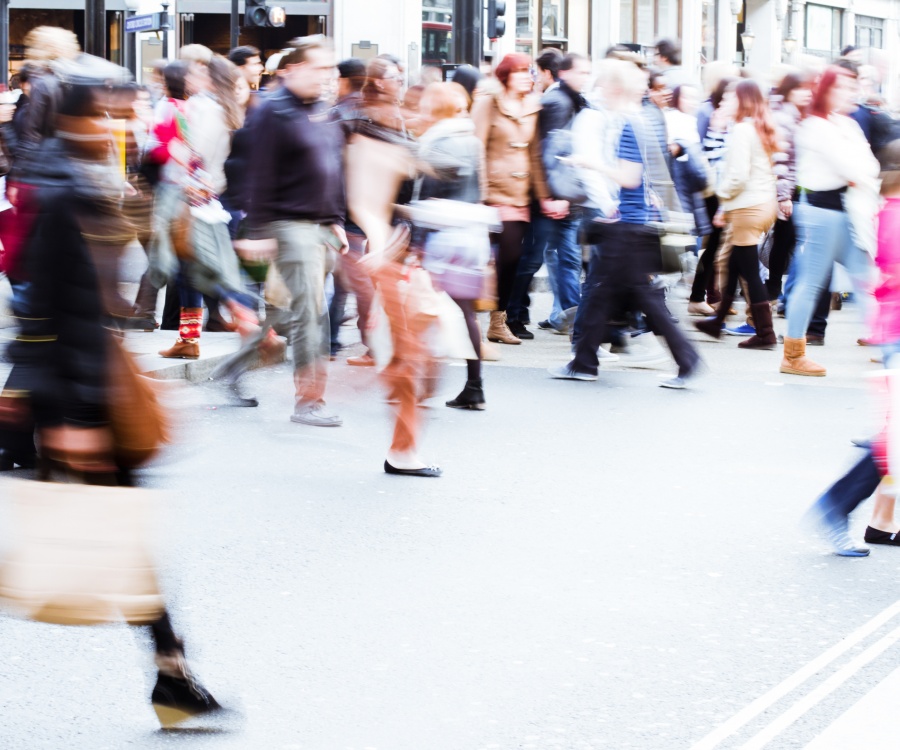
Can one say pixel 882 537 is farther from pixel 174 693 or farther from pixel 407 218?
pixel 174 693

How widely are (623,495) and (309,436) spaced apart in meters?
1.91

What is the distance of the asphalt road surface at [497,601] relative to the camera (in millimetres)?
4016

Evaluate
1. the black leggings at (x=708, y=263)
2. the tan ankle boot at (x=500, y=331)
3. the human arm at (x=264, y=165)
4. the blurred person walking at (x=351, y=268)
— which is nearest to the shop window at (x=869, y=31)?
the black leggings at (x=708, y=263)

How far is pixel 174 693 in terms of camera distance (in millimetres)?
3875

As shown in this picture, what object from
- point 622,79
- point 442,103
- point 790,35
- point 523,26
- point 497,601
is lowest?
point 497,601

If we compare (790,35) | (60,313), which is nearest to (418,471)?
(60,313)

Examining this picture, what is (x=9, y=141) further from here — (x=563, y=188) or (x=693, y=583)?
(x=693, y=583)

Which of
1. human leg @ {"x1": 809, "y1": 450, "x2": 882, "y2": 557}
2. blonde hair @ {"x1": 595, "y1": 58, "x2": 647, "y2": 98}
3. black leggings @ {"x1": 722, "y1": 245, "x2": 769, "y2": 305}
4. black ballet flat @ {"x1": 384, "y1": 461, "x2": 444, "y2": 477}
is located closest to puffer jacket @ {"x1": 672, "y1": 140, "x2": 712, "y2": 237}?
black leggings @ {"x1": 722, "y1": 245, "x2": 769, "y2": 305}

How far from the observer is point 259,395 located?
9094 millimetres

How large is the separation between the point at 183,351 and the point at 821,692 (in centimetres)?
603

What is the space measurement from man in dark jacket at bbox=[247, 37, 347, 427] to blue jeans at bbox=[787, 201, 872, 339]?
11.0 ft

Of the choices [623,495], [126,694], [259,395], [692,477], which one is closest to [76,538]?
[126,694]

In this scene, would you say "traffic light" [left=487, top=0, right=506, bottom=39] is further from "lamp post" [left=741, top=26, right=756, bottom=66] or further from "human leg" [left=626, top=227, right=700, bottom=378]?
"lamp post" [left=741, top=26, right=756, bottom=66]

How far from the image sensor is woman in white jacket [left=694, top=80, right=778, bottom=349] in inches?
448
